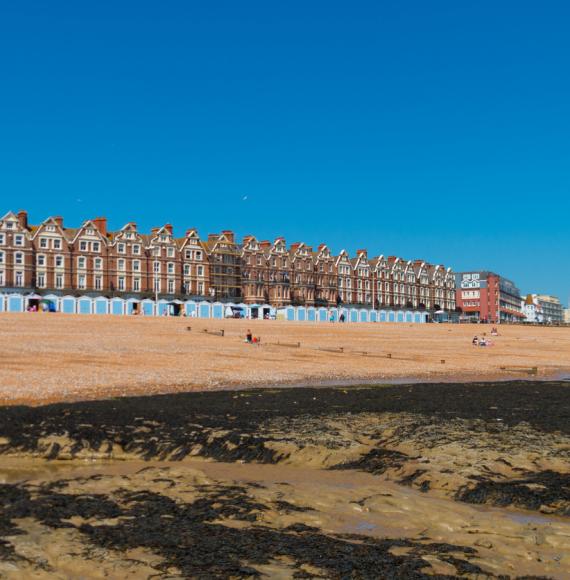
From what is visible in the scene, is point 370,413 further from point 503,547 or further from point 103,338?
point 103,338

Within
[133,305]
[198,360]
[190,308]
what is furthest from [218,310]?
[198,360]

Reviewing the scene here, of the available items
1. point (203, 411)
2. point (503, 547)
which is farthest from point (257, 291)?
point (503, 547)

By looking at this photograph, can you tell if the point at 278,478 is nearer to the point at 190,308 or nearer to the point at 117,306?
the point at 117,306

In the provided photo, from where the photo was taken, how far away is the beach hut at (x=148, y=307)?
97312mm

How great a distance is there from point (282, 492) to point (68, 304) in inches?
3390

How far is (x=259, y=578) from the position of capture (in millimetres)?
6027

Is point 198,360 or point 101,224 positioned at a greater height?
point 101,224

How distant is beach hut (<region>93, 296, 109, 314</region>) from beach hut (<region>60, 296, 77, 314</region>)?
113 inches

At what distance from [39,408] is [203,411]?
3800 mm

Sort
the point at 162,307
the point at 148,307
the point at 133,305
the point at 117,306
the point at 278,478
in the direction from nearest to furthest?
the point at 278,478 → the point at 117,306 → the point at 133,305 → the point at 148,307 → the point at 162,307

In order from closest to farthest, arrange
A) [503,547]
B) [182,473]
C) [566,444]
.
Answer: [503,547], [182,473], [566,444]

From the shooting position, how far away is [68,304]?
90250 mm

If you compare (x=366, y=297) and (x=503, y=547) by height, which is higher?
(x=366, y=297)

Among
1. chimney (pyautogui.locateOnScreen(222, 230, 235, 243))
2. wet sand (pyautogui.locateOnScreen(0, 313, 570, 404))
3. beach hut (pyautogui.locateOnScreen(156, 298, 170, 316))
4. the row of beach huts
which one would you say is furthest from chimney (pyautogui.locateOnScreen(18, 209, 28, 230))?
wet sand (pyautogui.locateOnScreen(0, 313, 570, 404))
